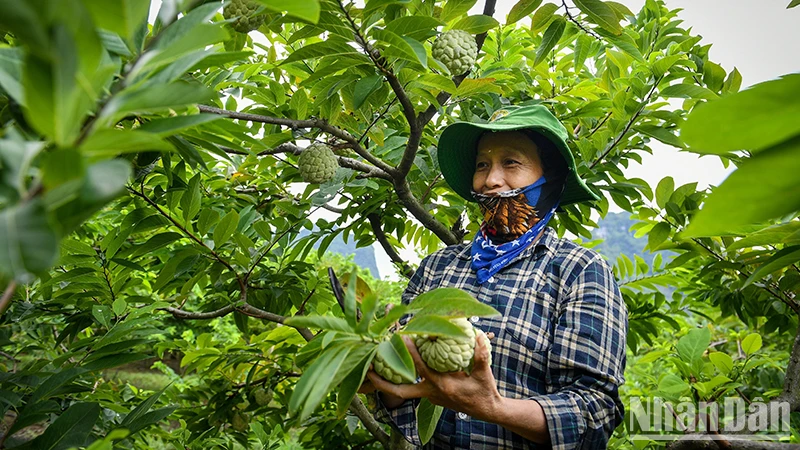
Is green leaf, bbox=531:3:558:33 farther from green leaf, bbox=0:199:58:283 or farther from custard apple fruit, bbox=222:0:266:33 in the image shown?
green leaf, bbox=0:199:58:283

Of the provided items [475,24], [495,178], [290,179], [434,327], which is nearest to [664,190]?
[495,178]

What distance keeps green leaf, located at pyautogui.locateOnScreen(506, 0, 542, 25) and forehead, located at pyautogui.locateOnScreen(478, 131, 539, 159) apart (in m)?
0.37

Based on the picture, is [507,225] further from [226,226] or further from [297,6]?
[297,6]

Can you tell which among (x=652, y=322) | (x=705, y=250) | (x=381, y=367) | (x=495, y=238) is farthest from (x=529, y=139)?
(x=652, y=322)

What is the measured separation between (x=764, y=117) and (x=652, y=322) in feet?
7.68

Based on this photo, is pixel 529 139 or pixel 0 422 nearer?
pixel 0 422

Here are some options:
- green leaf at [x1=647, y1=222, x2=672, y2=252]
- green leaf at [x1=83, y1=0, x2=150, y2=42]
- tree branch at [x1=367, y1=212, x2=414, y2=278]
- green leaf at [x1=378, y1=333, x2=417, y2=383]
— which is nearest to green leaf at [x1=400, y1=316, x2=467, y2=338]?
green leaf at [x1=378, y1=333, x2=417, y2=383]

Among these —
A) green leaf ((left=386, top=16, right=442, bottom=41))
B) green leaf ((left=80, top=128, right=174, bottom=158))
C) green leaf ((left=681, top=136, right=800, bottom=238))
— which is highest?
green leaf ((left=386, top=16, right=442, bottom=41))

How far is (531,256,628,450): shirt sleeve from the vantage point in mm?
1268

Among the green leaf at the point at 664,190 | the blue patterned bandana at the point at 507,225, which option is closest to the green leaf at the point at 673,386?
the blue patterned bandana at the point at 507,225

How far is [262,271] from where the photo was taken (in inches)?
75.8

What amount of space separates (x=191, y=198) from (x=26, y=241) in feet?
3.54

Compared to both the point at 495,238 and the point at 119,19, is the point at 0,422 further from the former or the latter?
the point at 495,238

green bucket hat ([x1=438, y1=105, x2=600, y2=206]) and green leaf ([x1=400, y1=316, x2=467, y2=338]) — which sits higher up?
green bucket hat ([x1=438, y1=105, x2=600, y2=206])
